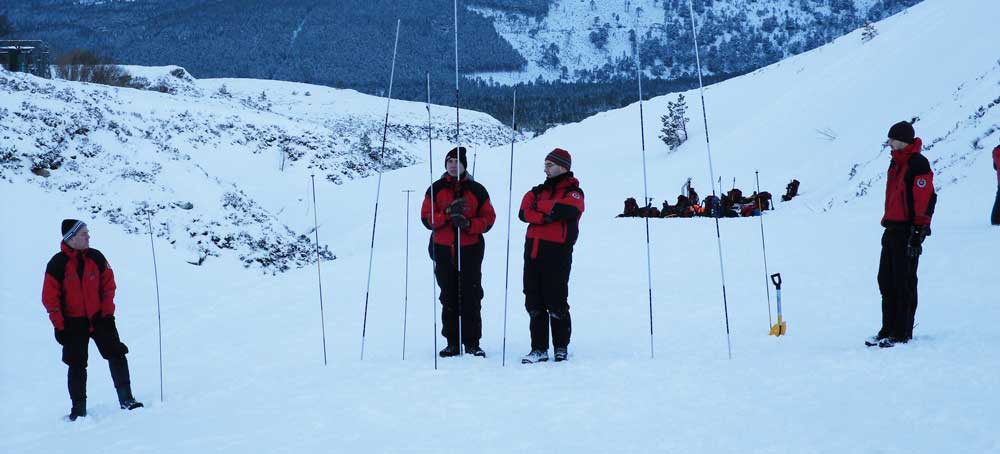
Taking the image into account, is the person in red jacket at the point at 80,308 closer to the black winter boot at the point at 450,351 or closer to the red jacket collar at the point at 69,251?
the red jacket collar at the point at 69,251

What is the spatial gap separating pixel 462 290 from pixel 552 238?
110cm

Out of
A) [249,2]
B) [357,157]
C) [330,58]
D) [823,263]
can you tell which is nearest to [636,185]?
[357,157]

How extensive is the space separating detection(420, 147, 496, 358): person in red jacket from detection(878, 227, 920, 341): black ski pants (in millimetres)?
3456

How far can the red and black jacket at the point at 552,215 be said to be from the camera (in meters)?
6.50

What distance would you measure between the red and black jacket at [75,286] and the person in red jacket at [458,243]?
278cm

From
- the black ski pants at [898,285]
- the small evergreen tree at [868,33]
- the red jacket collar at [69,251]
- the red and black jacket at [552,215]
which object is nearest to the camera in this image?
the red jacket collar at [69,251]

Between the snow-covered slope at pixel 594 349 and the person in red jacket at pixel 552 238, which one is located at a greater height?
the person in red jacket at pixel 552 238

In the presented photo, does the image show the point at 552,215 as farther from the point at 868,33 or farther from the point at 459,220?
the point at 868,33

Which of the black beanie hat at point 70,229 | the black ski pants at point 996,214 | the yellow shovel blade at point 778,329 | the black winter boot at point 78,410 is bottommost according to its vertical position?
the black winter boot at point 78,410

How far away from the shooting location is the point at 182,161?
20.4 meters

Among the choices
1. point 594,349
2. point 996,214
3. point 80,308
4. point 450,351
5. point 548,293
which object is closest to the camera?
point 80,308

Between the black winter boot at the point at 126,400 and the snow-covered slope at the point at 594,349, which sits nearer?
the snow-covered slope at the point at 594,349

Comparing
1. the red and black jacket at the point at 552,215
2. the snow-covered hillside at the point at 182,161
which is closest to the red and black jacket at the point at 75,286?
the snow-covered hillside at the point at 182,161

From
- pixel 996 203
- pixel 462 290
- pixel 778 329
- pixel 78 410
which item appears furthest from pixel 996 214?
pixel 78 410
